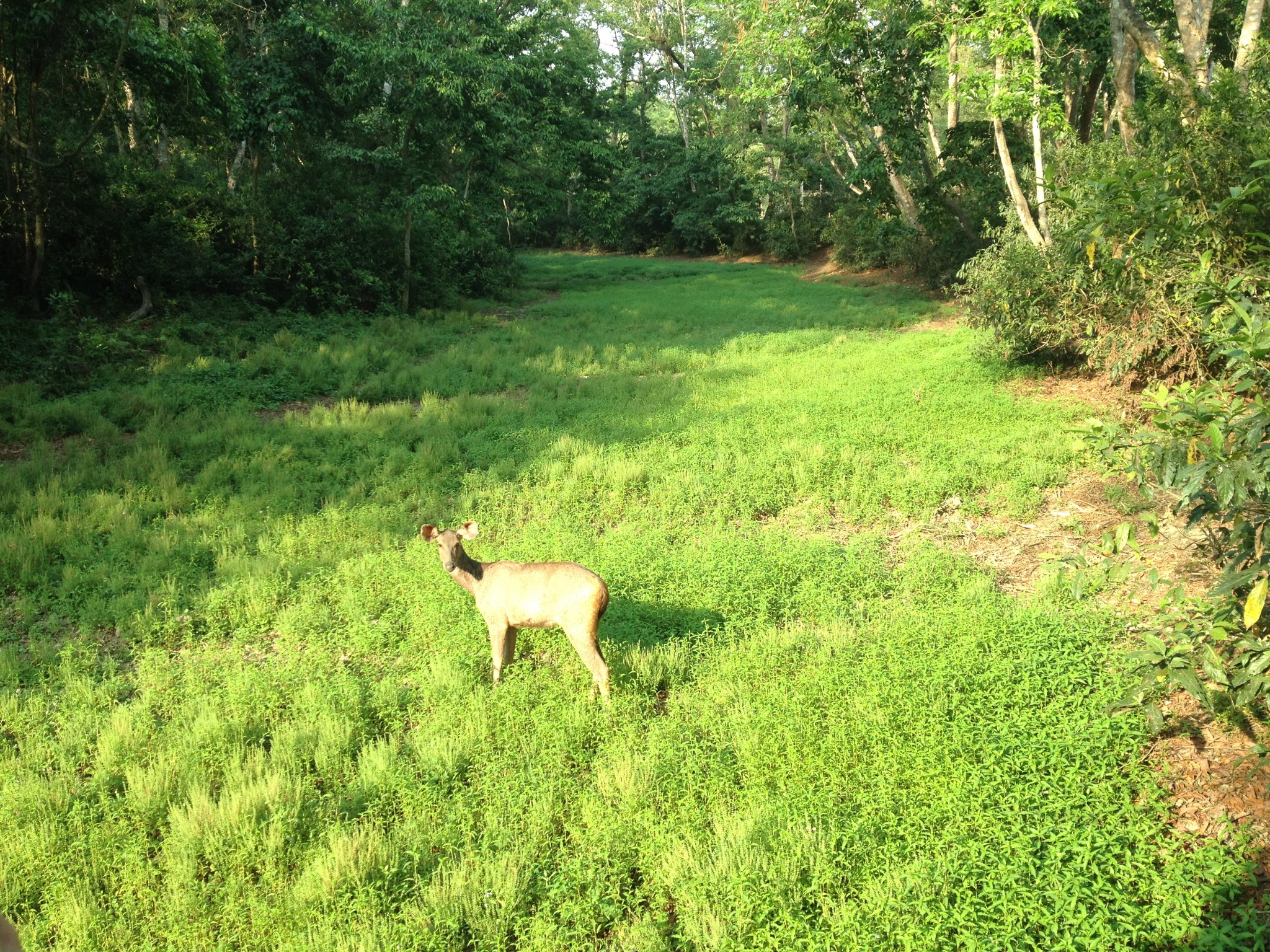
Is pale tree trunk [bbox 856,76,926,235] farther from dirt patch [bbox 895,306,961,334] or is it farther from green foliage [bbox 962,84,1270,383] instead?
green foliage [bbox 962,84,1270,383]

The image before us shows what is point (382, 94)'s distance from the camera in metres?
19.0

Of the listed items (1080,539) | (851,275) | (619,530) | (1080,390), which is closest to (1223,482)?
(1080,539)

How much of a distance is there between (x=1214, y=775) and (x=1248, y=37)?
922 cm

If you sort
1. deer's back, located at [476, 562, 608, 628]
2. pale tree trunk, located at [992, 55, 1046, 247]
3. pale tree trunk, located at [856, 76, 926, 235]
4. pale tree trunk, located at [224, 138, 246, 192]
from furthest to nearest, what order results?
1. pale tree trunk, located at [856, 76, 926, 235]
2. pale tree trunk, located at [224, 138, 246, 192]
3. pale tree trunk, located at [992, 55, 1046, 247]
4. deer's back, located at [476, 562, 608, 628]

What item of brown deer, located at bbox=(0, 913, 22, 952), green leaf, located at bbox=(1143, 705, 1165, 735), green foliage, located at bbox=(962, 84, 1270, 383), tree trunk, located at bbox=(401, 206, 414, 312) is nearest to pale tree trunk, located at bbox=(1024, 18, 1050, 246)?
green foliage, located at bbox=(962, 84, 1270, 383)

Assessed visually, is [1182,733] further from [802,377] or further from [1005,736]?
[802,377]

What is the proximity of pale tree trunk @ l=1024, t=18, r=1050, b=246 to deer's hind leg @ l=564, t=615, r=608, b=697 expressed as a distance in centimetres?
908

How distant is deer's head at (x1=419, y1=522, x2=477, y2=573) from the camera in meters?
5.18

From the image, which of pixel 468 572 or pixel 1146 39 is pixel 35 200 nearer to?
pixel 468 572

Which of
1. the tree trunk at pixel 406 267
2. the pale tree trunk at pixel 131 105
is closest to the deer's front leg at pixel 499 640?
the pale tree trunk at pixel 131 105

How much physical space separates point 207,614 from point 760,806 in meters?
4.63

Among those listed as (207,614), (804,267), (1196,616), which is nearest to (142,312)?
(207,614)

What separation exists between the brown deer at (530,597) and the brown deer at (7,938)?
3.13m

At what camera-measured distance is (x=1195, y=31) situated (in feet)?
31.0
